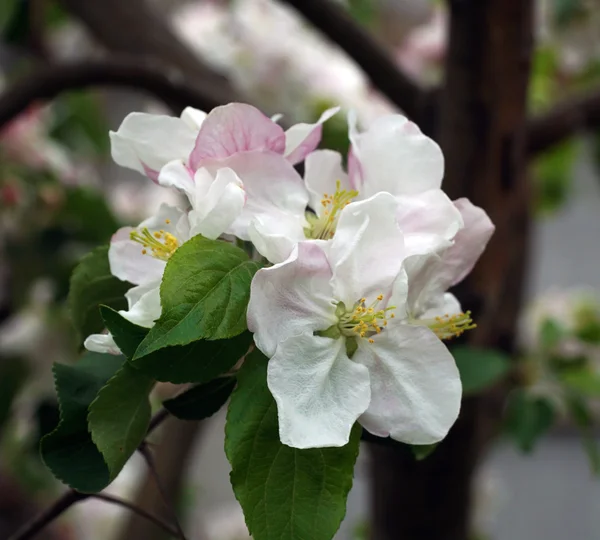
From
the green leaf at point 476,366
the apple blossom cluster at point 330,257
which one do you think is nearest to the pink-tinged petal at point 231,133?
the apple blossom cluster at point 330,257

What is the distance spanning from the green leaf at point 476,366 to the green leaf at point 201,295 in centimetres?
22

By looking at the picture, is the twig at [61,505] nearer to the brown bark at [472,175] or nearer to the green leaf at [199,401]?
the green leaf at [199,401]

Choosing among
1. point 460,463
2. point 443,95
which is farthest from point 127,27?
point 460,463

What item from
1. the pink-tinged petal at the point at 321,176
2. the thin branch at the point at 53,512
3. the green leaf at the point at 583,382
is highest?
the pink-tinged petal at the point at 321,176

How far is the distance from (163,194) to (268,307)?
2.48 feet

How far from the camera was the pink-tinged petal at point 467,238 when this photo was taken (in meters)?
0.24

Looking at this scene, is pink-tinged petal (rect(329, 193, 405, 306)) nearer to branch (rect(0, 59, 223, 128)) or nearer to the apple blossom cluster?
the apple blossom cluster

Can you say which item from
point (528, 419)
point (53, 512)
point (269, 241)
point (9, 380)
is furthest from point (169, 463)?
point (269, 241)

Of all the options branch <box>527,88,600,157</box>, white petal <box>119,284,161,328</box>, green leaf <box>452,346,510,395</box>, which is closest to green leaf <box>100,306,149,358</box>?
white petal <box>119,284,161,328</box>

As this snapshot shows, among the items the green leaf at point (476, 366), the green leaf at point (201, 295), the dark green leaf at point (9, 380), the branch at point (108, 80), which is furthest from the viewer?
the dark green leaf at point (9, 380)

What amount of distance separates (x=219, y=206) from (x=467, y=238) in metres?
0.08

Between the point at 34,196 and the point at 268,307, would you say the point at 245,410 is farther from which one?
the point at 34,196

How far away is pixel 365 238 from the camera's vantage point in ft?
0.70

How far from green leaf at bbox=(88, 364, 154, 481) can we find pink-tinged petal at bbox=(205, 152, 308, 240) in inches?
2.2
